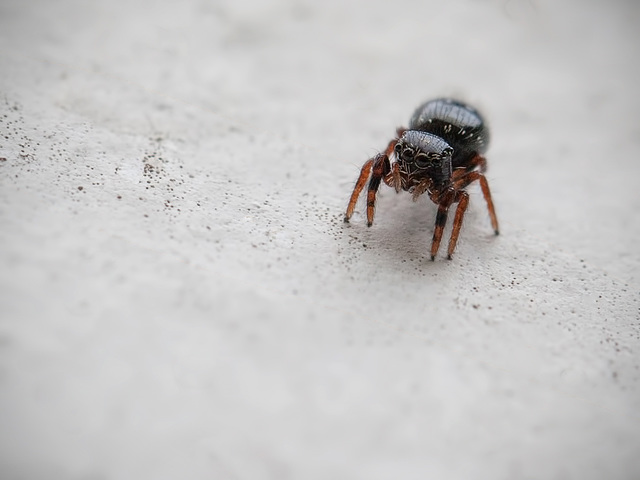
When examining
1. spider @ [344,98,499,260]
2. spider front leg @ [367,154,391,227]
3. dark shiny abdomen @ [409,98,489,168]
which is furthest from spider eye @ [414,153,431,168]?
dark shiny abdomen @ [409,98,489,168]

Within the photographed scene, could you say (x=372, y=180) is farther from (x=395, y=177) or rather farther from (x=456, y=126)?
(x=456, y=126)

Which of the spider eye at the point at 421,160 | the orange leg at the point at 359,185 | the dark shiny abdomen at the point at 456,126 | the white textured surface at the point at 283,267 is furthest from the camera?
the dark shiny abdomen at the point at 456,126

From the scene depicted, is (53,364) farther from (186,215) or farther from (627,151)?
(627,151)

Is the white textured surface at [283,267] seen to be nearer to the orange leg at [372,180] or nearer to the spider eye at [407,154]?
the orange leg at [372,180]

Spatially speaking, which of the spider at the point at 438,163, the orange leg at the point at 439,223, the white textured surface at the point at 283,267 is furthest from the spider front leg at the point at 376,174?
the orange leg at the point at 439,223

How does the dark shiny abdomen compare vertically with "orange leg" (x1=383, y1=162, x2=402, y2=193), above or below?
above

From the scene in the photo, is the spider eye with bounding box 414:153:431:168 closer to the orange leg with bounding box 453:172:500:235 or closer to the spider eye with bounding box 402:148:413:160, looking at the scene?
the spider eye with bounding box 402:148:413:160

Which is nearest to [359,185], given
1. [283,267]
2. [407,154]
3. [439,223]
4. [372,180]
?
[372,180]
